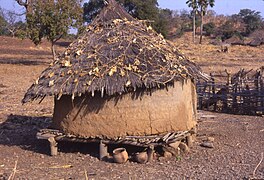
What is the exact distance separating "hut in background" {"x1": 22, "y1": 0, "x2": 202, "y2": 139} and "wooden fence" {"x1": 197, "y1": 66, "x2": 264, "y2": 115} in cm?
423

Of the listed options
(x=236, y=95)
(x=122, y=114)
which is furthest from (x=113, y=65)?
(x=236, y=95)

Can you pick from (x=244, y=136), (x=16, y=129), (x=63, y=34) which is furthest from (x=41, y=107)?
(x=63, y=34)

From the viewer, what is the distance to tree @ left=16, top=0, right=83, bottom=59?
929 inches

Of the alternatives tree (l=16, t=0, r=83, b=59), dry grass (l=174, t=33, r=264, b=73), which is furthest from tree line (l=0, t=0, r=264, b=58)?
dry grass (l=174, t=33, r=264, b=73)

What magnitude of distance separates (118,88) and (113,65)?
559 mm

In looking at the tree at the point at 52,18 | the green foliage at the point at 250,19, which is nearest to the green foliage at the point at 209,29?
the green foliage at the point at 250,19

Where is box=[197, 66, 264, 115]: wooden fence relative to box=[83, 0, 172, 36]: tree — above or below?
below

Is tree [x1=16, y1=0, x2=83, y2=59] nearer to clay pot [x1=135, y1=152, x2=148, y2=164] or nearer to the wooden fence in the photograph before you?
the wooden fence

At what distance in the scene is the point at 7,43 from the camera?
134ft

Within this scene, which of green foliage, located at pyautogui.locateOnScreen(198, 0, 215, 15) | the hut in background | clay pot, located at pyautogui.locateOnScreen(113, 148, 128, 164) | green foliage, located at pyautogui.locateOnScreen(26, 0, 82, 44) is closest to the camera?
clay pot, located at pyautogui.locateOnScreen(113, 148, 128, 164)

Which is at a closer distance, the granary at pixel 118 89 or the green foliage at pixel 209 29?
the granary at pixel 118 89

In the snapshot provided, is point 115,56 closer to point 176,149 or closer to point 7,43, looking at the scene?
point 176,149

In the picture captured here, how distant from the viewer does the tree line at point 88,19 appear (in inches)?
934

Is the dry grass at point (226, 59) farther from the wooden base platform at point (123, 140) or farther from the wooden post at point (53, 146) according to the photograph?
the wooden post at point (53, 146)
